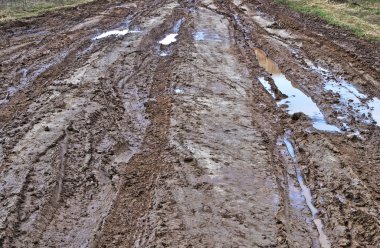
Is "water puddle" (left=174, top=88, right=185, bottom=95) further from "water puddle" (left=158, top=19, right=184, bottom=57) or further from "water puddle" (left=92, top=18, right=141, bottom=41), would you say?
"water puddle" (left=92, top=18, right=141, bottom=41)

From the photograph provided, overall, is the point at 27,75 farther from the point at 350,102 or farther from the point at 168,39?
the point at 350,102

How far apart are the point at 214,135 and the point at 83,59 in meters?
6.04

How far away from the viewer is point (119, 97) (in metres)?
10.6

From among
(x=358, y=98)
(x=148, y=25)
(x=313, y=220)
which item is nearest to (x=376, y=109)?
(x=358, y=98)

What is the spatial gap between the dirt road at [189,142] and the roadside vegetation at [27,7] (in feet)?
16.3

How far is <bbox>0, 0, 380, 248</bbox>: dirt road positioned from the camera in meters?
6.25

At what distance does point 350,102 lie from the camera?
1057 cm

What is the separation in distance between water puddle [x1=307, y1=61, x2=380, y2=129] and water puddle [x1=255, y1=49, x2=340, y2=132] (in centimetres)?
44

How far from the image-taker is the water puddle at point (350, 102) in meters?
9.78

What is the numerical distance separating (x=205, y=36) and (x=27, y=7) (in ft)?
33.8

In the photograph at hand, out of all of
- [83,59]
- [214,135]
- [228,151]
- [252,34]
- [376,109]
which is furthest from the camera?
[252,34]

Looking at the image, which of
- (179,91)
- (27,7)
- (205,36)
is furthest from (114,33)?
(27,7)

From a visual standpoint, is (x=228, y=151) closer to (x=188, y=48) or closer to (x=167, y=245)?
(x=167, y=245)

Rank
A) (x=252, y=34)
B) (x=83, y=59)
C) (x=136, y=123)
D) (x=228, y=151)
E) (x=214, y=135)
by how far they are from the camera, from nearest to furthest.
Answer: (x=228, y=151) < (x=214, y=135) < (x=136, y=123) < (x=83, y=59) < (x=252, y=34)
